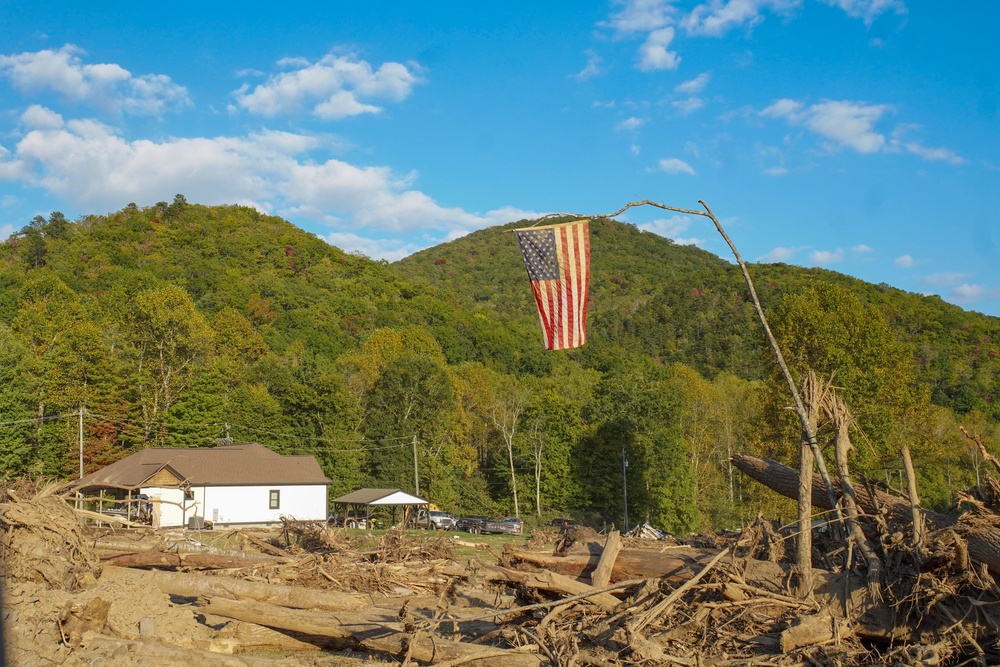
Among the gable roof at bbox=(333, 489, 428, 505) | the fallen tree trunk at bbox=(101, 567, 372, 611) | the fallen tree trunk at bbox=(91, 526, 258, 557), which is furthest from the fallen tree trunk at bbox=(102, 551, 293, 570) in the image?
the gable roof at bbox=(333, 489, 428, 505)

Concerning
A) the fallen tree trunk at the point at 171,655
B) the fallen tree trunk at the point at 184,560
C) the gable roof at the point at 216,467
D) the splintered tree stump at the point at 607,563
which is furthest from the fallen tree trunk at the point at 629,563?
the gable roof at the point at 216,467

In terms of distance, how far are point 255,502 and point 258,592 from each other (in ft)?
102

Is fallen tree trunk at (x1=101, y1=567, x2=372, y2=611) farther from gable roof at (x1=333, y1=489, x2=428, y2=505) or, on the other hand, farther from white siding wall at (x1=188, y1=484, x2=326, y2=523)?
white siding wall at (x1=188, y1=484, x2=326, y2=523)

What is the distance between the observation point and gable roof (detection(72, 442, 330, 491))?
3889cm

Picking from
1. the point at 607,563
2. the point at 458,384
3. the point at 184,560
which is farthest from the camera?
the point at 458,384

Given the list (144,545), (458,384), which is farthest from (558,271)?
(458,384)

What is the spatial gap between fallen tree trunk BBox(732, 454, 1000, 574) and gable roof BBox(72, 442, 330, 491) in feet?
109

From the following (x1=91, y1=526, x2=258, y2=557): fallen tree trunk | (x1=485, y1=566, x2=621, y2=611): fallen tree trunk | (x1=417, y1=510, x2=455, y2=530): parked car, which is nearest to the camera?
(x1=485, y1=566, x2=621, y2=611): fallen tree trunk

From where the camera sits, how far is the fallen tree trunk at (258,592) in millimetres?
12211

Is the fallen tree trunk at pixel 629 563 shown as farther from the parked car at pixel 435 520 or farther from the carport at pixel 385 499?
the parked car at pixel 435 520

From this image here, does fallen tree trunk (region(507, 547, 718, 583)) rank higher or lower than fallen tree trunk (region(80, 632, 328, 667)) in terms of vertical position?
higher

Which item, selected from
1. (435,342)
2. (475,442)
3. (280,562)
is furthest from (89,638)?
(435,342)

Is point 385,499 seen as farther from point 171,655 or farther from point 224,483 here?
point 171,655

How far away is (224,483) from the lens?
40.4 meters
